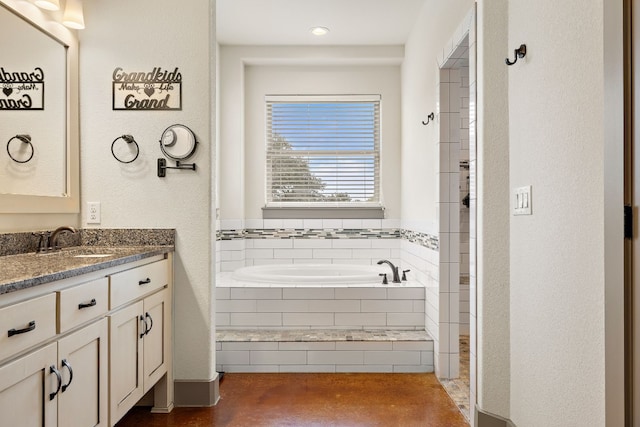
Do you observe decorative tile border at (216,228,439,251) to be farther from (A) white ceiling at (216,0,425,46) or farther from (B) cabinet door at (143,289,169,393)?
(B) cabinet door at (143,289,169,393)

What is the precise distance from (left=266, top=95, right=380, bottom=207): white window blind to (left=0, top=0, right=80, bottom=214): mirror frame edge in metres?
2.23

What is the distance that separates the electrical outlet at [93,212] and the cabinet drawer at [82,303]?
86cm

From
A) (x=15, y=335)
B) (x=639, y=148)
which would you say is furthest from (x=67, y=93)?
(x=639, y=148)

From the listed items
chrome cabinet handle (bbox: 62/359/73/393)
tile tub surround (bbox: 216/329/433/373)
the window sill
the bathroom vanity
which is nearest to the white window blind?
the window sill

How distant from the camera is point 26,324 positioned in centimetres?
131

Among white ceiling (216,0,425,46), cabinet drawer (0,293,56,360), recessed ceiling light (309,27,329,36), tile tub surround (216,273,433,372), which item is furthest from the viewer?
recessed ceiling light (309,27,329,36)

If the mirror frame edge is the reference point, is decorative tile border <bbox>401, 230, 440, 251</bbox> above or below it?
below

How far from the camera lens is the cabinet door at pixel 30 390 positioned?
48.4 inches

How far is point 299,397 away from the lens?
267 cm

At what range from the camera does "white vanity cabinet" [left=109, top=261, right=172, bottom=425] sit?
6.18 feet

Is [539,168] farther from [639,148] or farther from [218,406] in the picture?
[218,406]

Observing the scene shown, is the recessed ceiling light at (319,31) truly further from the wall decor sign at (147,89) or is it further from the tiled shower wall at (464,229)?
the wall decor sign at (147,89)

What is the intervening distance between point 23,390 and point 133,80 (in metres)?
1.78

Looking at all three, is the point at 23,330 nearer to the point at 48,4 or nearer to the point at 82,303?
the point at 82,303
